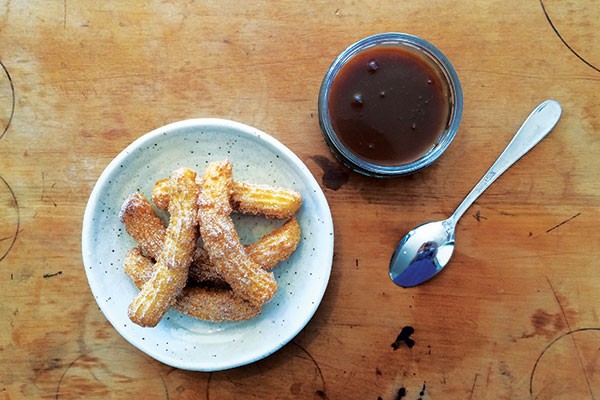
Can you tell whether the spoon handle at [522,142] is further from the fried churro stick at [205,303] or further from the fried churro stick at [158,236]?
the fried churro stick at [205,303]

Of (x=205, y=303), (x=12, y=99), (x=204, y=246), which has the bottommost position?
(x=205, y=303)

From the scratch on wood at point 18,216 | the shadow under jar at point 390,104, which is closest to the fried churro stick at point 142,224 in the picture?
the scratch on wood at point 18,216

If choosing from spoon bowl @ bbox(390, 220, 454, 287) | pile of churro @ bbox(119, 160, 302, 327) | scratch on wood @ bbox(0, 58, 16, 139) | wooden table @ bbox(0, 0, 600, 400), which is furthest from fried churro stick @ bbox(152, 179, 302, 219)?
scratch on wood @ bbox(0, 58, 16, 139)

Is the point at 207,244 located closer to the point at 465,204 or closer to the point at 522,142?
the point at 465,204

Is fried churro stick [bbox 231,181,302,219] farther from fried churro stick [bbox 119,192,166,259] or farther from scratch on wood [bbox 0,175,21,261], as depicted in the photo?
scratch on wood [bbox 0,175,21,261]

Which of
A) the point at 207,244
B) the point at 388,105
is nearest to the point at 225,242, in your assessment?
the point at 207,244

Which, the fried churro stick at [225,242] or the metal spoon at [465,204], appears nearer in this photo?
the fried churro stick at [225,242]

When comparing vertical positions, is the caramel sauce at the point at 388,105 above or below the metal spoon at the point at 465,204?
above
